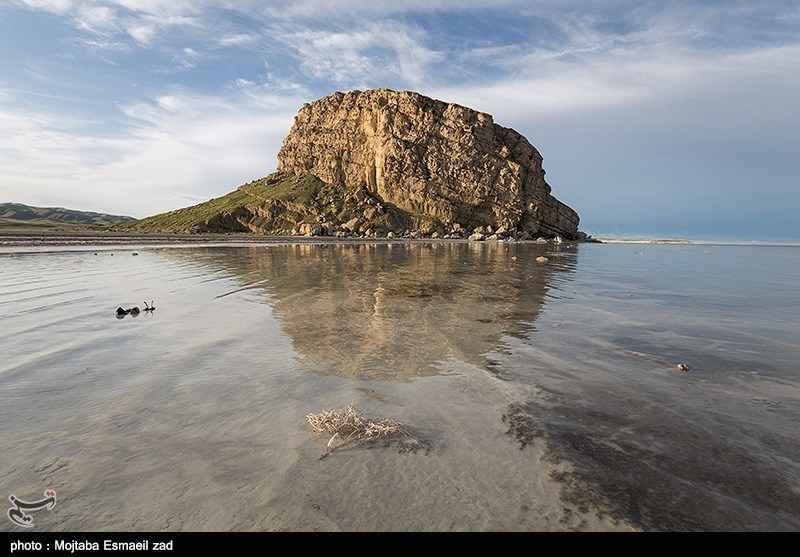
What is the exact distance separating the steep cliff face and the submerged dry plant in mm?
125316

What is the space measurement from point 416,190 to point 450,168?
1454cm

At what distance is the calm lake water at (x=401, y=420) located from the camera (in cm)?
337

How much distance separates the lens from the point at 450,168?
5256 inches

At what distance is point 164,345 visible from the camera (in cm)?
828

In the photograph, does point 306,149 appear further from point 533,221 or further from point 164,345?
point 164,345

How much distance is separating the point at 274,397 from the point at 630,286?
67.7ft

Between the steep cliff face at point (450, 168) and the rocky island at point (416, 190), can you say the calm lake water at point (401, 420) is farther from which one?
the steep cliff face at point (450, 168)

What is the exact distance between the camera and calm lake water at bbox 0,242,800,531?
11.0 feet

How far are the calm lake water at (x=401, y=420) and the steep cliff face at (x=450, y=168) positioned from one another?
121 m

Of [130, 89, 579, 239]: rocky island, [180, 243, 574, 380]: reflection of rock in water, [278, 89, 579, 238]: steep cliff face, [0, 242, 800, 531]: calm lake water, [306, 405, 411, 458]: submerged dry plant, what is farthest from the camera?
[278, 89, 579, 238]: steep cliff face

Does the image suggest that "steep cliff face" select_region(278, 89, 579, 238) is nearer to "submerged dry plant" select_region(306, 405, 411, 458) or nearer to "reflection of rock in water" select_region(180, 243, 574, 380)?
"reflection of rock in water" select_region(180, 243, 574, 380)

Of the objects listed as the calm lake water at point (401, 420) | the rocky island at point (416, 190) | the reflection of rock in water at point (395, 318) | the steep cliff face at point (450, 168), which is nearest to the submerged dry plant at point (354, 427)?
the calm lake water at point (401, 420)

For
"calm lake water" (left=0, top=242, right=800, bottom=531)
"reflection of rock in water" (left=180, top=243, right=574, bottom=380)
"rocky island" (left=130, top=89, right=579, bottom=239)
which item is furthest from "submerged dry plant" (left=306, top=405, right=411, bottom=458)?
"rocky island" (left=130, top=89, right=579, bottom=239)
